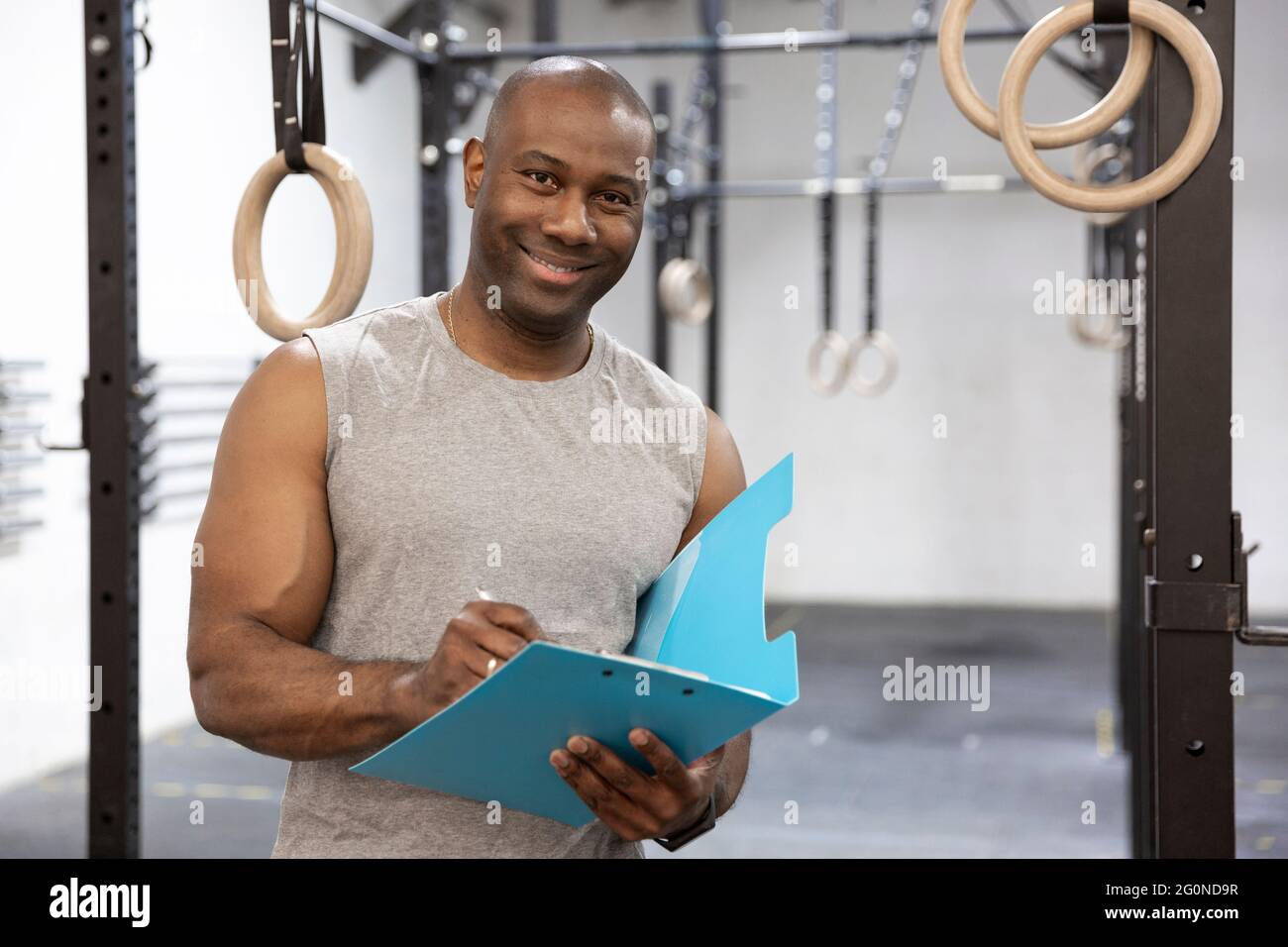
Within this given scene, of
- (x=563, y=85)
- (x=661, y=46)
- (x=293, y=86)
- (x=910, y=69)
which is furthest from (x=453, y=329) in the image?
(x=910, y=69)

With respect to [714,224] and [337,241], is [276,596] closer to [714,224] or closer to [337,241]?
[337,241]

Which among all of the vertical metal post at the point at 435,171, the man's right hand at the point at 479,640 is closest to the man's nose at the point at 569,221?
the man's right hand at the point at 479,640

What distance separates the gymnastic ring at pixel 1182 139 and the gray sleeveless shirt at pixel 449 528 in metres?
0.55

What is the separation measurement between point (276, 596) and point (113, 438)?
49.5 inches

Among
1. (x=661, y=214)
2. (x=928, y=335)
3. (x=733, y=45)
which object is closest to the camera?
(x=733, y=45)

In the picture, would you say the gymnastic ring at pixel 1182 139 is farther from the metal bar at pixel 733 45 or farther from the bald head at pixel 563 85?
the metal bar at pixel 733 45

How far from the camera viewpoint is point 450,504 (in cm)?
137

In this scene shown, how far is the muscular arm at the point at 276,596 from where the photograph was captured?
1266 mm

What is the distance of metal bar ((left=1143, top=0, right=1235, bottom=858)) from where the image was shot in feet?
4.58

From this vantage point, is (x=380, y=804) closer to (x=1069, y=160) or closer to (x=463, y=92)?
(x=463, y=92)

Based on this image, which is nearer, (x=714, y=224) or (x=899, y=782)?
(x=899, y=782)

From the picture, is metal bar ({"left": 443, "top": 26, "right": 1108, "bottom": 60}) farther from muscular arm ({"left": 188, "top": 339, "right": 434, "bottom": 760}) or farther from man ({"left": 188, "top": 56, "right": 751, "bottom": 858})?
muscular arm ({"left": 188, "top": 339, "right": 434, "bottom": 760})

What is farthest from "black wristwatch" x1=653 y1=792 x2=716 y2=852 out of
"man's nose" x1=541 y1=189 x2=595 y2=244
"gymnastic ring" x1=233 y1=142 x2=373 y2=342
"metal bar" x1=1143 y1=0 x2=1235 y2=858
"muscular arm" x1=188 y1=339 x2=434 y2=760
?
"gymnastic ring" x1=233 y1=142 x2=373 y2=342

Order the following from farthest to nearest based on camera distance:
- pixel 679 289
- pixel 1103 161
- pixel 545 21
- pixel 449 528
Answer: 1. pixel 679 289
2. pixel 545 21
3. pixel 1103 161
4. pixel 449 528
